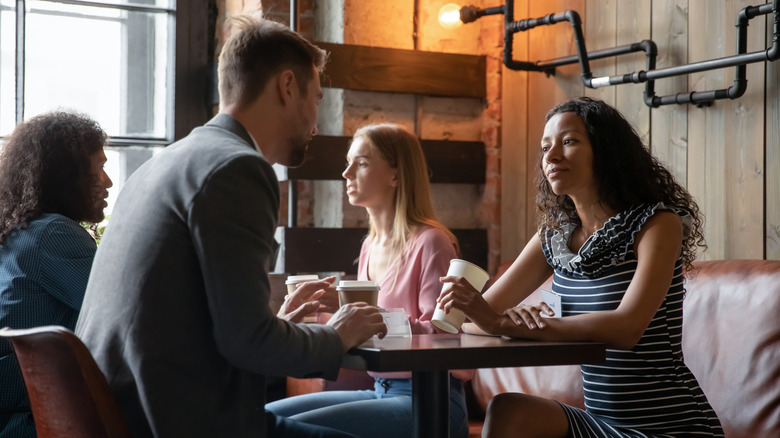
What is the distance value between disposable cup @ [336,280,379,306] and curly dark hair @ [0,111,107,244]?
84 cm

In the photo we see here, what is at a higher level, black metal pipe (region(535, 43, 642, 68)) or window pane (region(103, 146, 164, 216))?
black metal pipe (region(535, 43, 642, 68))

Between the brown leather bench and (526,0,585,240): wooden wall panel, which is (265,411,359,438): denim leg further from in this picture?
(526,0,585,240): wooden wall panel

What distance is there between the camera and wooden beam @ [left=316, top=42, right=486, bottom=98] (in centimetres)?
331

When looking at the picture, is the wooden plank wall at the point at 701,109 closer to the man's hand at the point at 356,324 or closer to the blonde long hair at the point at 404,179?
the blonde long hair at the point at 404,179

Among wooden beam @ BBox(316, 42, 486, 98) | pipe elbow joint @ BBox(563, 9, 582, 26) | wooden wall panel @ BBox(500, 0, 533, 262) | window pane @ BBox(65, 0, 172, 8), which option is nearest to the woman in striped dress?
pipe elbow joint @ BBox(563, 9, 582, 26)

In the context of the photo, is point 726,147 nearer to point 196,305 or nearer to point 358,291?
point 358,291

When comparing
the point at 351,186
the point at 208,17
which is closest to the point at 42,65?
the point at 208,17

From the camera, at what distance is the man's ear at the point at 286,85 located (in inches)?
64.9

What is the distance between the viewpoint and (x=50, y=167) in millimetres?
2209

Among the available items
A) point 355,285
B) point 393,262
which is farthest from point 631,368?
point 393,262

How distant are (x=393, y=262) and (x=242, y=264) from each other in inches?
47.5

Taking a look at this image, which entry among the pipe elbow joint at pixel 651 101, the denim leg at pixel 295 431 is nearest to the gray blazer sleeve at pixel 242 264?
the denim leg at pixel 295 431

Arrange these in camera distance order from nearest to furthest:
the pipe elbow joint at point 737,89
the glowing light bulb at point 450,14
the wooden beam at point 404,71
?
the pipe elbow joint at point 737,89 → the wooden beam at point 404,71 → the glowing light bulb at point 450,14

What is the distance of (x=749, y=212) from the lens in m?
2.44
